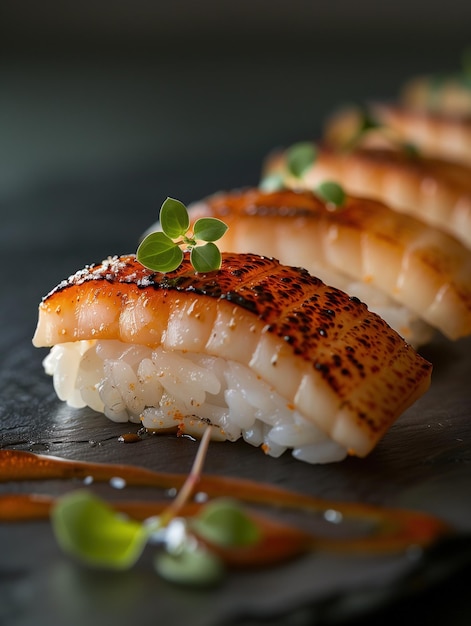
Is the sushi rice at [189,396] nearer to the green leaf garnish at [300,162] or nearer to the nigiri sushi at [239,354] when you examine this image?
the nigiri sushi at [239,354]

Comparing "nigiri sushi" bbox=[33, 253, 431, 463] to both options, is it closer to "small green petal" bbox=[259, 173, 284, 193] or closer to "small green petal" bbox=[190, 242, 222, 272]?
"small green petal" bbox=[190, 242, 222, 272]

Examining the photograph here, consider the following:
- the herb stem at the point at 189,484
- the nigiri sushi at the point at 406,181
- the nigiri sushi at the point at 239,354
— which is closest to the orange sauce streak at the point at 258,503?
the herb stem at the point at 189,484

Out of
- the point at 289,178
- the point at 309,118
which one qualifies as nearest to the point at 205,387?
the point at 289,178

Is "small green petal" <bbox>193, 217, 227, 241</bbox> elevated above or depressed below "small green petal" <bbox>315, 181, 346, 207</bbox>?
above

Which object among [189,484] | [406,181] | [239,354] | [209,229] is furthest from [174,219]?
[406,181]

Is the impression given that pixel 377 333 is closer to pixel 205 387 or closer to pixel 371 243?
pixel 205 387

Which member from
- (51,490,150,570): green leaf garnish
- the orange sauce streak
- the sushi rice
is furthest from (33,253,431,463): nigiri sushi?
(51,490,150,570): green leaf garnish
